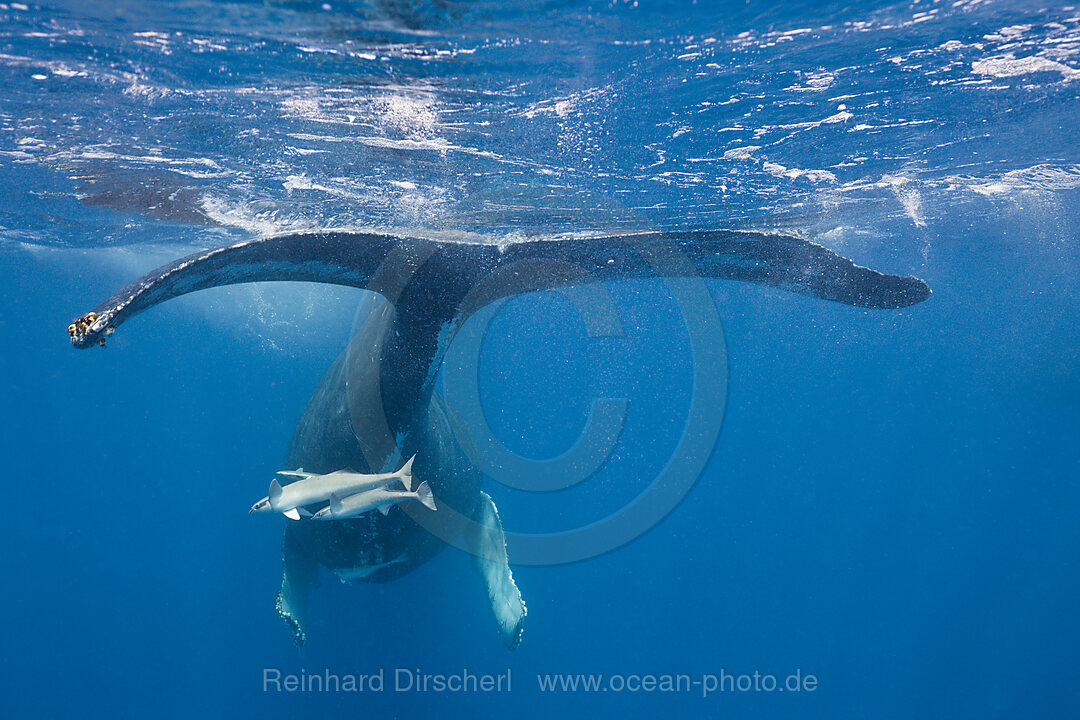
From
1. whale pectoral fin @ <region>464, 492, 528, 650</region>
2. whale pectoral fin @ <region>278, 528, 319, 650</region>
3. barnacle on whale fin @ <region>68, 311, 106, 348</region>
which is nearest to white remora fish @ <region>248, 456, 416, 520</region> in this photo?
barnacle on whale fin @ <region>68, 311, 106, 348</region>

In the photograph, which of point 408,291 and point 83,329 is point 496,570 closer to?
point 408,291

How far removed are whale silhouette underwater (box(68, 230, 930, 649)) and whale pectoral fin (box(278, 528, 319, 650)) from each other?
1014 millimetres

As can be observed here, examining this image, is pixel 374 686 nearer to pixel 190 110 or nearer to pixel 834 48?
pixel 190 110

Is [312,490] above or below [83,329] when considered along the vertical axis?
below

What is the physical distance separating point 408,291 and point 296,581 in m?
6.41

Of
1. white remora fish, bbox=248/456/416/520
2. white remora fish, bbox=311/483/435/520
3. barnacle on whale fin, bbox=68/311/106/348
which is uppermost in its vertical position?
barnacle on whale fin, bbox=68/311/106/348

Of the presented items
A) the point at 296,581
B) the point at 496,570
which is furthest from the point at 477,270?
the point at 296,581

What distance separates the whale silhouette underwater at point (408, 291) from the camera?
15.6 feet

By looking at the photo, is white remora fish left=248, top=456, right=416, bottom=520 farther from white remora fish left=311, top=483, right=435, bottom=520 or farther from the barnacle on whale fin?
the barnacle on whale fin

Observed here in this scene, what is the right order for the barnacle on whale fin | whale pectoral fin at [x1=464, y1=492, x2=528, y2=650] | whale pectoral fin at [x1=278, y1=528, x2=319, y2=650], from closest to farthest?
1. the barnacle on whale fin
2. whale pectoral fin at [x1=464, y1=492, x2=528, y2=650]
3. whale pectoral fin at [x1=278, y1=528, x2=319, y2=650]

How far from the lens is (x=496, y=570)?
9.39 m

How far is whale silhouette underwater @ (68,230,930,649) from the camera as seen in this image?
475cm

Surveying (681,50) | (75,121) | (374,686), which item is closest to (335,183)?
(75,121)

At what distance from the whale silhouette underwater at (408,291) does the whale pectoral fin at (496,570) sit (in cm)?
10
